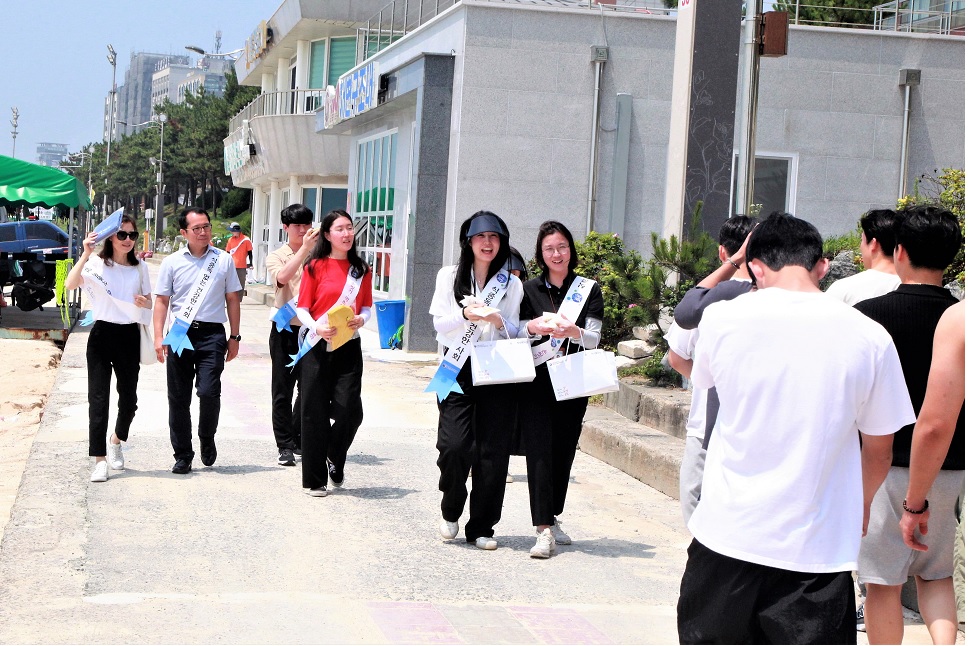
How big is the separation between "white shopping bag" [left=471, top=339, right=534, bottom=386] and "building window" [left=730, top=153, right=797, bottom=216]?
38.5ft

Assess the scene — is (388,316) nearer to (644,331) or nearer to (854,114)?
(644,331)

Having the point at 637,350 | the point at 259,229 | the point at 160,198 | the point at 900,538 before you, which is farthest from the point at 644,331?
the point at 160,198

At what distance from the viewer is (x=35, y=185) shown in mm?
19422

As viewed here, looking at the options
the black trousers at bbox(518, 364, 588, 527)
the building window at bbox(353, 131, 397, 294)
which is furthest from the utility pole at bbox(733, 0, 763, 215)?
the building window at bbox(353, 131, 397, 294)

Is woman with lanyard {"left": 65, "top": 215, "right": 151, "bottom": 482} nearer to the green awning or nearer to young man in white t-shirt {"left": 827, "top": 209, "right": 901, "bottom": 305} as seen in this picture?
young man in white t-shirt {"left": 827, "top": 209, "right": 901, "bottom": 305}

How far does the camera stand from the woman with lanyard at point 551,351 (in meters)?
6.10

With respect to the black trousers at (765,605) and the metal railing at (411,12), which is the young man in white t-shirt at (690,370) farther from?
the metal railing at (411,12)

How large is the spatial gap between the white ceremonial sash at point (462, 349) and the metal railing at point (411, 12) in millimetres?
10809

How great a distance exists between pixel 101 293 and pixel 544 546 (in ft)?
11.6

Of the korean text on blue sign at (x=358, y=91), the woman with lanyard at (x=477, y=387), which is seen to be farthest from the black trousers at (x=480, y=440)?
the korean text on blue sign at (x=358, y=91)

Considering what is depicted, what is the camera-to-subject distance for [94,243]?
761 centimetres

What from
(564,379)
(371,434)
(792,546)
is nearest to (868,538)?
(792,546)

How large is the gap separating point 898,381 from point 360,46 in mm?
21686

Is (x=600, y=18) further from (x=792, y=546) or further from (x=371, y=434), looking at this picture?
(x=792, y=546)
